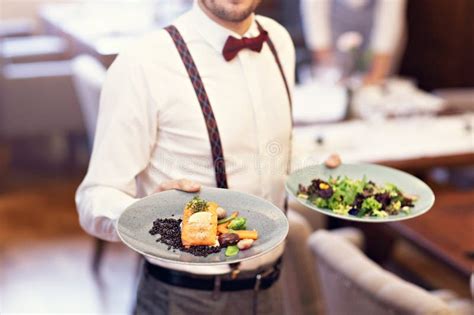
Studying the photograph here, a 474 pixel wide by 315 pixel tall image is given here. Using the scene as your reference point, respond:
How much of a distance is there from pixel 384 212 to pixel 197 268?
0.42 m

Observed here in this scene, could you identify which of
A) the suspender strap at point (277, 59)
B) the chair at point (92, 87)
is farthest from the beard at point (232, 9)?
the chair at point (92, 87)

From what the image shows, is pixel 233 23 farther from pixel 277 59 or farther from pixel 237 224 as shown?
pixel 237 224

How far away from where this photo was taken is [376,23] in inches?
171

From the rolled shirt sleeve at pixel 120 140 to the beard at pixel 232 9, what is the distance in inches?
8.0

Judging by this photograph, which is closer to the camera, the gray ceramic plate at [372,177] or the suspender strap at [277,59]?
the gray ceramic plate at [372,177]

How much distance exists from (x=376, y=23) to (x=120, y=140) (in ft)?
9.70

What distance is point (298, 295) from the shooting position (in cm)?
273

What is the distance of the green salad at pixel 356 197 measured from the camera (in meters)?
1.61

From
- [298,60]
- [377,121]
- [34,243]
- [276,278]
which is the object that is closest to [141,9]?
[298,60]

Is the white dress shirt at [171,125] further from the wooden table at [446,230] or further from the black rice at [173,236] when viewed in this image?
the wooden table at [446,230]

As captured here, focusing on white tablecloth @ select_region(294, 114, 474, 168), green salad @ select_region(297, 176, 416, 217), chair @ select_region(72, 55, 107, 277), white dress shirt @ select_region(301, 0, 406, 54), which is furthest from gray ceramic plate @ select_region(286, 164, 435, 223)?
white dress shirt @ select_region(301, 0, 406, 54)

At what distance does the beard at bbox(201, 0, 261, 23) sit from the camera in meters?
1.57

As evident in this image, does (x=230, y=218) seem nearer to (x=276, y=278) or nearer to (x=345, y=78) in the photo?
(x=276, y=278)

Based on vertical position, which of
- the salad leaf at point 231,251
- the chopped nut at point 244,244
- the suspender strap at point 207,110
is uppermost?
the suspender strap at point 207,110
